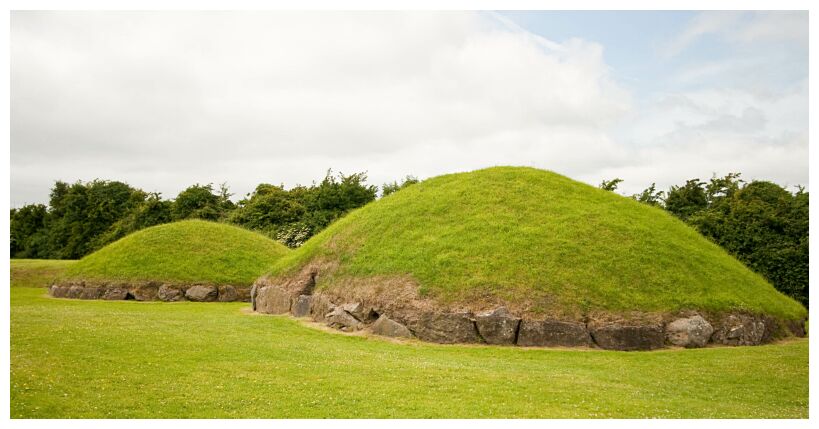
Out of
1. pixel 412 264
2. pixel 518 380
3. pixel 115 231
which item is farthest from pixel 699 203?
pixel 115 231

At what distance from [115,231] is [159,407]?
66524 millimetres

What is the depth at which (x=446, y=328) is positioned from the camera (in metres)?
20.8

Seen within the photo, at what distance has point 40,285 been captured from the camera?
4591cm

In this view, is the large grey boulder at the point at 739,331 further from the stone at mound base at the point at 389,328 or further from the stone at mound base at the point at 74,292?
the stone at mound base at the point at 74,292

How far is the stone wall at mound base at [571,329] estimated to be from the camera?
19.9 meters

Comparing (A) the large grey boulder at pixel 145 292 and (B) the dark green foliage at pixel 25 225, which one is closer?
(A) the large grey boulder at pixel 145 292

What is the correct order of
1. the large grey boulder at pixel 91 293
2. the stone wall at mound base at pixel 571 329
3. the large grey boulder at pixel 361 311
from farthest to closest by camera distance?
the large grey boulder at pixel 91 293 < the large grey boulder at pixel 361 311 < the stone wall at mound base at pixel 571 329

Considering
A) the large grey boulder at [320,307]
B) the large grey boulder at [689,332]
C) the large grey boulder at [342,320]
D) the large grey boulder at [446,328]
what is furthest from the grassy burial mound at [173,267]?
the large grey boulder at [689,332]

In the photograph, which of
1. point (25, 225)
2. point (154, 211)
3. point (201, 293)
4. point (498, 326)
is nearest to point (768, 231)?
point (498, 326)

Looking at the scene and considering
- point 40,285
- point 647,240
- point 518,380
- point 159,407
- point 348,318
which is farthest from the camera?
point 40,285

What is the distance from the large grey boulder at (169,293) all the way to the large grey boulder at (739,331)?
32.8 metres

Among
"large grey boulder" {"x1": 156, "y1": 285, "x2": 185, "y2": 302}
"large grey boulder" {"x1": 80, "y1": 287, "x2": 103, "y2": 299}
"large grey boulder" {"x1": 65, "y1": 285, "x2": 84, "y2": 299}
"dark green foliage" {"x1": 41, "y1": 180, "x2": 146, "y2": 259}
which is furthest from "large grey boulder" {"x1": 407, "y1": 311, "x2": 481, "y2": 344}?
"dark green foliage" {"x1": 41, "y1": 180, "x2": 146, "y2": 259}

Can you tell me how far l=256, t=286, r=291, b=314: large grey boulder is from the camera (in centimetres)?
2764

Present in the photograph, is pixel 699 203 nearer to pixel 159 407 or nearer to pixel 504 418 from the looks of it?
pixel 504 418
